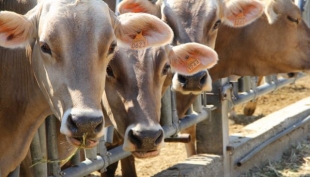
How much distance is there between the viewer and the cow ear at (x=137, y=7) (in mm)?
→ 5684

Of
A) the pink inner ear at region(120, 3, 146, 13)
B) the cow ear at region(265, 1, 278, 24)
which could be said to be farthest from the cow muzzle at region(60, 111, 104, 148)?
the cow ear at region(265, 1, 278, 24)

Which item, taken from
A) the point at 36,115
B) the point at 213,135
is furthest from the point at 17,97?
the point at 213,135

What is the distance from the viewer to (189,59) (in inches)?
211

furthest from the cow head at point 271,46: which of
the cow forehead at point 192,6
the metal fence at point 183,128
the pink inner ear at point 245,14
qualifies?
the cow forehead at point 192,6

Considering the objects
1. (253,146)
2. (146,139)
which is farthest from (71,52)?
(253,146)

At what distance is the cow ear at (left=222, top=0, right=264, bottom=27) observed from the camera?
6.66 meters

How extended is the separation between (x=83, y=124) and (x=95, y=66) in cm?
40

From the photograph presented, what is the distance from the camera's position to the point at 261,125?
8.05 meters

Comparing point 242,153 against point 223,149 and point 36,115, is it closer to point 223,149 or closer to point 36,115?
point 223,149

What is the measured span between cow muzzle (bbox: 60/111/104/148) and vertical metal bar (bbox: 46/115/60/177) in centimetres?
98

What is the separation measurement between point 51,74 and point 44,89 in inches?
8.3

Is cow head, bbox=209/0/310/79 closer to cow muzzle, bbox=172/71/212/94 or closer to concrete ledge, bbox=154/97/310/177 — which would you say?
concrete ledge, bbox=154/97/310/177

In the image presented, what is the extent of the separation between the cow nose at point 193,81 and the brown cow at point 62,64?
1024mm

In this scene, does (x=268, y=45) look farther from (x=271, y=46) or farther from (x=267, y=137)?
(x=267, y=137)
